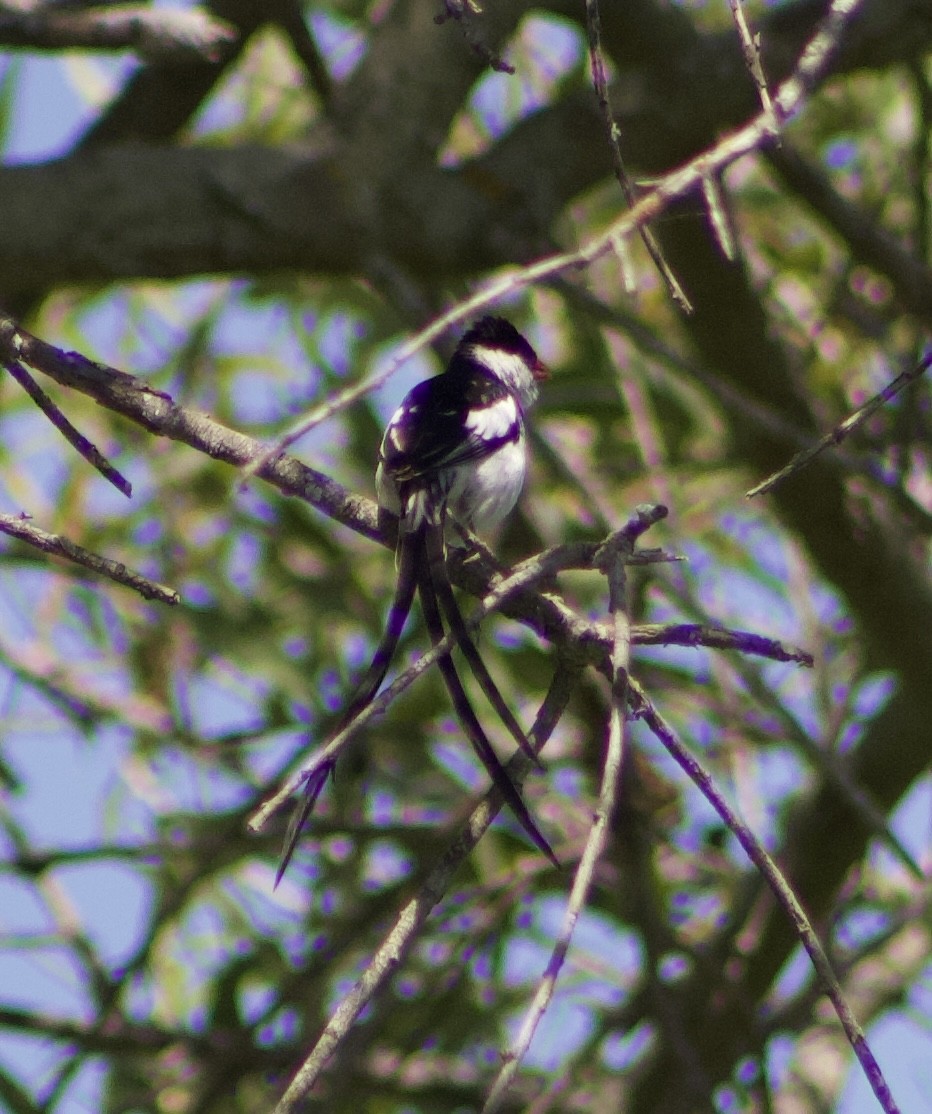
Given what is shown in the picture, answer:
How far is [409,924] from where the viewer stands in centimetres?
144

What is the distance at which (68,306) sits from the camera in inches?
201

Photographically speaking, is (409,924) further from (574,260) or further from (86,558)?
(574,260)

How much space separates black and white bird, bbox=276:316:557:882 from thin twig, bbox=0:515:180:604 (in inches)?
10.0

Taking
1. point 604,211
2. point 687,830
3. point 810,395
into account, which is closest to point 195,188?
point 810,395

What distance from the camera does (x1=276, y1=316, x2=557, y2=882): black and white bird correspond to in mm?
1822

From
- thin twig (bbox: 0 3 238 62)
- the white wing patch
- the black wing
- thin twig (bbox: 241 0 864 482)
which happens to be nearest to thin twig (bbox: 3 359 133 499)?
thin twig (bbox: 241 0 864 482)

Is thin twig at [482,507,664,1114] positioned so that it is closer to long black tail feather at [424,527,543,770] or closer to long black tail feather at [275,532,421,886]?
Result: long black tail feather at [424,527,543,770]

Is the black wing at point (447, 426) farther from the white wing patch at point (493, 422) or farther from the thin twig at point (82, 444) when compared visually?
the thin twig at point (82, 444)

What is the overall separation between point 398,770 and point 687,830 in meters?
0.84

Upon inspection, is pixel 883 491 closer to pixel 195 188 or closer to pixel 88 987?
pixel 195 188

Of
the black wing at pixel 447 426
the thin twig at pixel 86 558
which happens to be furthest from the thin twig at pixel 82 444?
the black wing at pixel 447 426

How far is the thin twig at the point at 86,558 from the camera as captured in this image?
1.58 metres

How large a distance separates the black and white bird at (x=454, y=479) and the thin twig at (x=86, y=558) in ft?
0.83

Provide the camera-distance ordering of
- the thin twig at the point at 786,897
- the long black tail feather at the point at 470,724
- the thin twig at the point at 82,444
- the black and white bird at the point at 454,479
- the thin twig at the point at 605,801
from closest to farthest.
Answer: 1. the thin twig at the point at 605,801
2. the thin twig at the point at 786,897
3. the long black tail feather at the point at 470,724
4. the thin twig at the point at 82,444
5. the black and white bird at the point at 454,479
